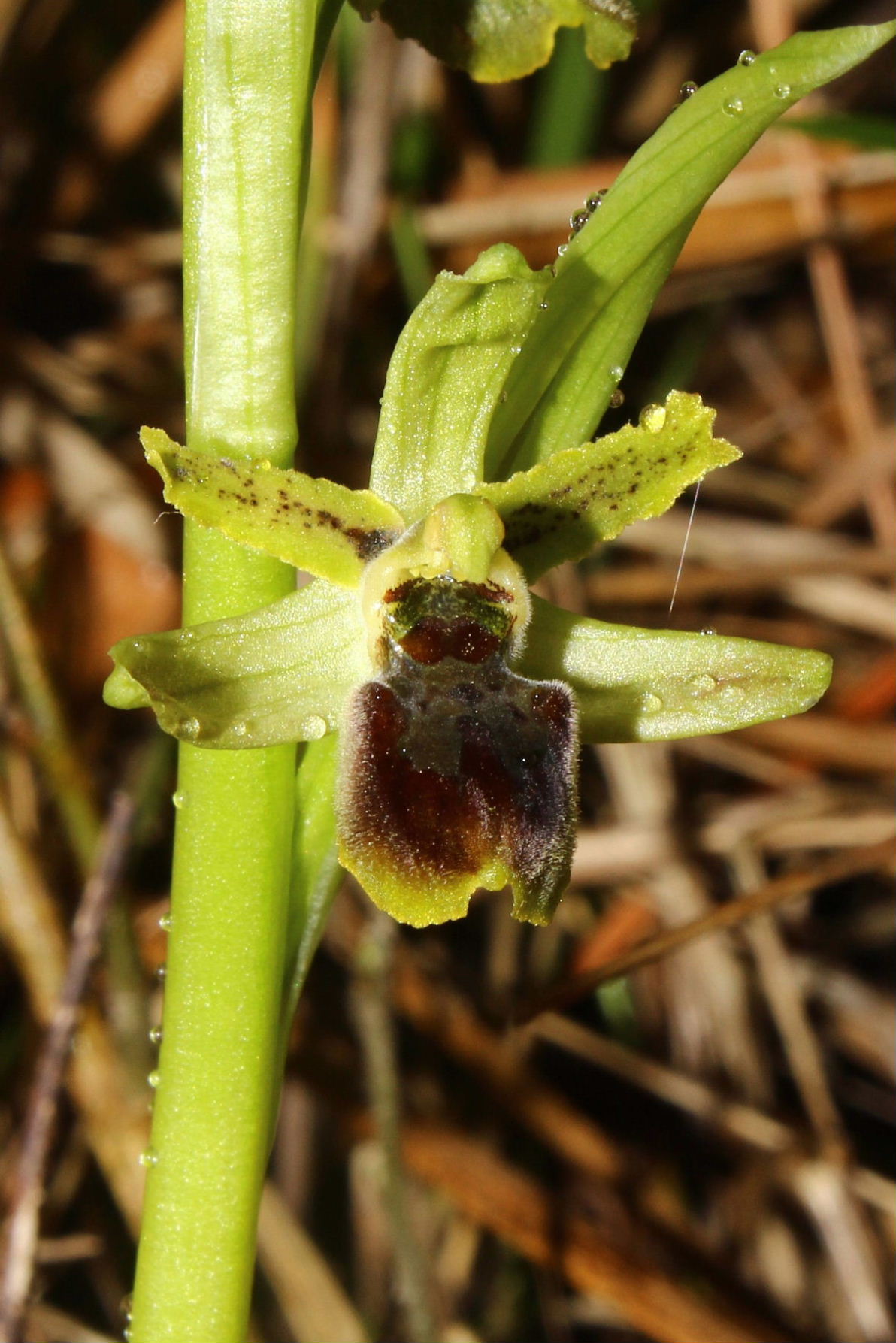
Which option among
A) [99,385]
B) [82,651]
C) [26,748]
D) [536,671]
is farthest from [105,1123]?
[99,385]

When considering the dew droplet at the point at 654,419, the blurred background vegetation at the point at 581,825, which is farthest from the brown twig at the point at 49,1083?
the dew droplet at the point at 654,419

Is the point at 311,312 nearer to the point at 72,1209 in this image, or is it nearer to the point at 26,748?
the point at 26,748

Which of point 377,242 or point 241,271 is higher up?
point 377,242

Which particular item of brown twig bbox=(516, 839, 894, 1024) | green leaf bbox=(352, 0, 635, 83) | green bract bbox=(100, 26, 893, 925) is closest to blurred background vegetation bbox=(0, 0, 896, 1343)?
brown twig bbox=(516, 839, 894, 1024)

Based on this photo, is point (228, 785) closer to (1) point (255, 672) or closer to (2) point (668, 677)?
(1) point (255, 672)

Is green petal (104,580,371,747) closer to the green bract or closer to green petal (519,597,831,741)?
the green bract

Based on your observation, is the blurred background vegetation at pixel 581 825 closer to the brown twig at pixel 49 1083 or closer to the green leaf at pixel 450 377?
the brown twig at pixel 49 1083

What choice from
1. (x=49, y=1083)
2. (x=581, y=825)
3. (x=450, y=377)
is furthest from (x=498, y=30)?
(x=581, y=825)
